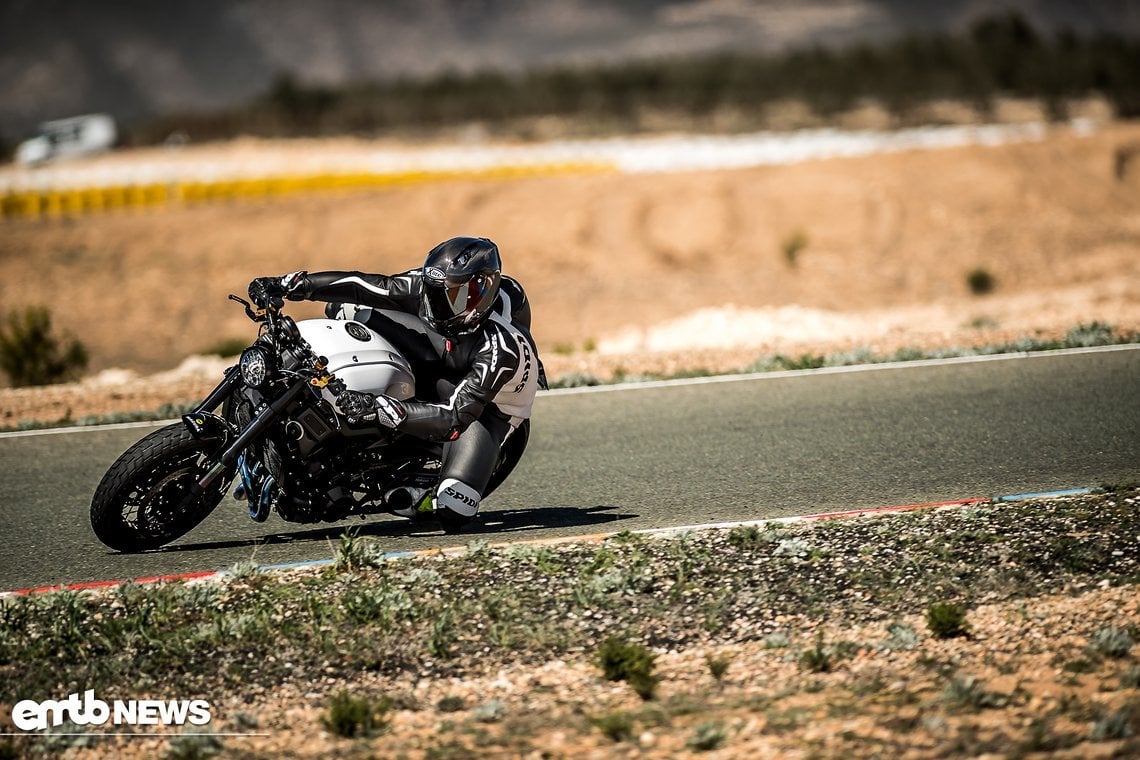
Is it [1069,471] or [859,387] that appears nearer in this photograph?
[1069,471]

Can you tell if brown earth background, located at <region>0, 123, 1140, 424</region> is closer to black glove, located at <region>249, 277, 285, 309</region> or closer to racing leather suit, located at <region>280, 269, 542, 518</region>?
racing leather suit, located at <region>280, 269, 542, 518</region>

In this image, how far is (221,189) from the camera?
3900 centimetres

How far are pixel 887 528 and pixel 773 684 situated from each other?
6.88 ft

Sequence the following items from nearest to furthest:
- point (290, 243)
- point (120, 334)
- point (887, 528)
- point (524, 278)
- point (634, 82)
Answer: point (887, 528), point (120, 334), point (524, 278), point (290, 243), point (634, 82)

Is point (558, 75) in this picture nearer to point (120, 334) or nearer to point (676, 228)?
point (676, 228)

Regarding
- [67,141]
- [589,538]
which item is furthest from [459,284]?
[67,141]

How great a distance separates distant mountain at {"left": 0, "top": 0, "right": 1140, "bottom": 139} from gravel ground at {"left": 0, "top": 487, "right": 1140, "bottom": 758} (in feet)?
466

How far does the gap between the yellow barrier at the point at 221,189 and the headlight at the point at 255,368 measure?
102 ft

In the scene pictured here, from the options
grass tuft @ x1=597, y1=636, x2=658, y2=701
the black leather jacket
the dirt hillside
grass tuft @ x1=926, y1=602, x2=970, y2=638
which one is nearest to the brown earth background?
the dirt hillside

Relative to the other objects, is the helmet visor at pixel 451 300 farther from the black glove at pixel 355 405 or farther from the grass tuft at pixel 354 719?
the grass tuft at pixel 354 719

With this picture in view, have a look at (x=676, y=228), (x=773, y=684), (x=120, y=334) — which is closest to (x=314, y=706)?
(x=773, y=684)

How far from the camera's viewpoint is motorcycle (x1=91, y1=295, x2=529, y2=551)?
726 cm

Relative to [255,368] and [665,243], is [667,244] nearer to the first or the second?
[665,243]

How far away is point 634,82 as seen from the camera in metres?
74.8
